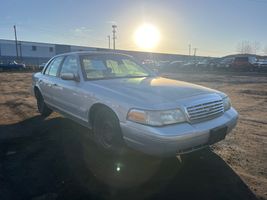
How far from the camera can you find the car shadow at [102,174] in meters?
3.18

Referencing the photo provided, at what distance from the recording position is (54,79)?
5.90m

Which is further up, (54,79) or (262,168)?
(54,79)

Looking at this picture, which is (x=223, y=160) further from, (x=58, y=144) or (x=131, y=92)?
(x=58, y=144)

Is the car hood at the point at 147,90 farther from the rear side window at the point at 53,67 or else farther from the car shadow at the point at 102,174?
the rear side window at the point at 53,67

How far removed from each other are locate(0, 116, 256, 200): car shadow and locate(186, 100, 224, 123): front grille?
74cm

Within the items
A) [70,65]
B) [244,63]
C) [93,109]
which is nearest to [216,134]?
[93,109]

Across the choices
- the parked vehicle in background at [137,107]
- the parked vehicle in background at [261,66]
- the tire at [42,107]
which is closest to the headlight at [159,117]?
the parked vehicle in background at [137,107]

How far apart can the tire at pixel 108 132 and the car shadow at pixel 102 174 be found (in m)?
0.15

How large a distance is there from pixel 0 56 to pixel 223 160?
7628cm

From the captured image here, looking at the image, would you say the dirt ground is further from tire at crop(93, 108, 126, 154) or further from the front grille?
the front grille

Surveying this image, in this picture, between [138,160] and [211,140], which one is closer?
[211,140]

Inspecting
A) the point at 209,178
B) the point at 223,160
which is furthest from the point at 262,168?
the point at 209,178

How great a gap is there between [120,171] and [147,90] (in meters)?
1.20

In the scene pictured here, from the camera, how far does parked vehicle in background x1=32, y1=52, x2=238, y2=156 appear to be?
3.42 metres
